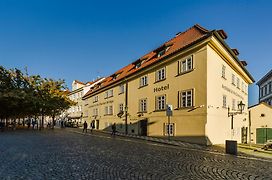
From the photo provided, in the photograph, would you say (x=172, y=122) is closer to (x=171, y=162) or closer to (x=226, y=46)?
(x=226, y=46)

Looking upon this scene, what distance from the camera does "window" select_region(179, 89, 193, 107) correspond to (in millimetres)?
22444

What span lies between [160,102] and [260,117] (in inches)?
618

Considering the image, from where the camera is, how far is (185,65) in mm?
23531

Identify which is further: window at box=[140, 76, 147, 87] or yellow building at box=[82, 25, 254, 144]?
window at box=[140, 76, 147, 87]

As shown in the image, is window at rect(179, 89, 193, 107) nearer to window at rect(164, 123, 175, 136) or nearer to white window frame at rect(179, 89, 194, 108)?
white window frame at rect(179, 89, 194, 108)

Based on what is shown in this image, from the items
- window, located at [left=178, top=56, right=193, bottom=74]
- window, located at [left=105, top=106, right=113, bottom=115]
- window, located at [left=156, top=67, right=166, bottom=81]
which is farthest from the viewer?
window, located at [left=105, top=106, right=113, bottom=115]

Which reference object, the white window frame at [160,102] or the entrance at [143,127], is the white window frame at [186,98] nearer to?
the white window frame at [160,102]

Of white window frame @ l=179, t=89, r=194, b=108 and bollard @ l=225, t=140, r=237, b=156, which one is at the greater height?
white window frame @ l=179, t=89, r=194, b=108

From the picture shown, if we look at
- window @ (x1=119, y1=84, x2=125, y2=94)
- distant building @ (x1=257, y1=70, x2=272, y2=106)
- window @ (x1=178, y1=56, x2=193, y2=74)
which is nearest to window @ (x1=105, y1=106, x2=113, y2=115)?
window @ (x1=119, y1=84, x2=125, y2=94)

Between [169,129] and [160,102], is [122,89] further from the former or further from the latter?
[169,129]

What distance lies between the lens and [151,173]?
8.91 m

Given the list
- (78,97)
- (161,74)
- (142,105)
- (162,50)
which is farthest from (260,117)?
(78,97)

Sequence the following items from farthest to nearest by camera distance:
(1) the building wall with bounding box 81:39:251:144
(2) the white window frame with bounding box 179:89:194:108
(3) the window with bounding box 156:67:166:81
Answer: (3) the window with bounding box 156:67:166:81, (2) the white window frame with bounding box 179:89:194:108, (1) the building wall with bounding box 81:39:251:144

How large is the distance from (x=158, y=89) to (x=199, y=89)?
21.6 feet
